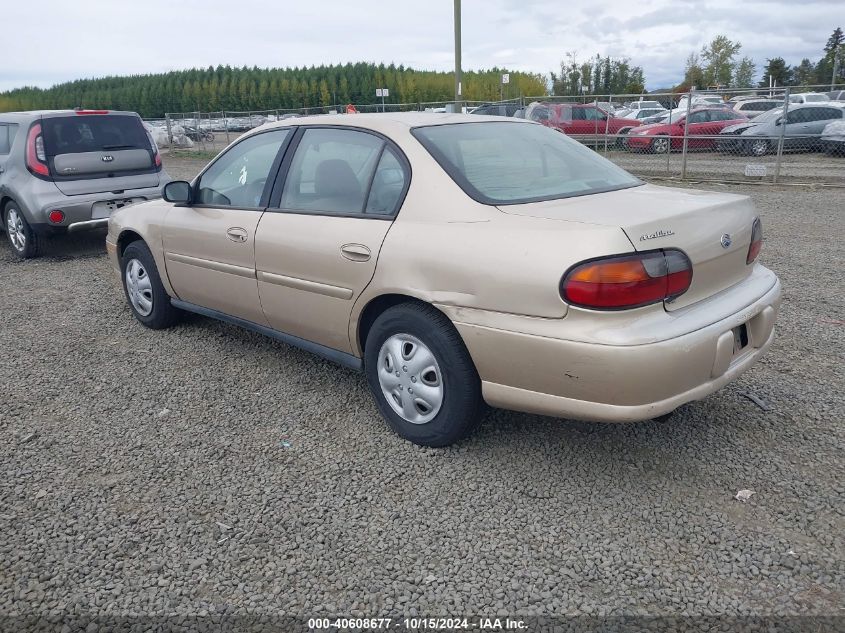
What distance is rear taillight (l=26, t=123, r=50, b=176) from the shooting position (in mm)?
7762

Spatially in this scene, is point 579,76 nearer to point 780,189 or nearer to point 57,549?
point 780,189

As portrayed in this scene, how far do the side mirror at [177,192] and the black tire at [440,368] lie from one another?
188 cm

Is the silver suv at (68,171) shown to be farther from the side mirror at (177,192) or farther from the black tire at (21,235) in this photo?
the side mirror at (177,192)

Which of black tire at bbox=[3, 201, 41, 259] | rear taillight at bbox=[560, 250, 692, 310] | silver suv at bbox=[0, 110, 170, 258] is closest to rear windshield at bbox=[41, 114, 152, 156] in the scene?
silver suv at bbox=[0, 110, 170, 258]

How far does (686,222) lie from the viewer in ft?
9.48

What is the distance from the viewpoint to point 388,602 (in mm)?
2408

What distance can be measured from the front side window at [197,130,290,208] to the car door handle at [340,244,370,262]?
2.99ft

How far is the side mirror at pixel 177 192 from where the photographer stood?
14.8ft

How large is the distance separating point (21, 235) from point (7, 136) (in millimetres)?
1239

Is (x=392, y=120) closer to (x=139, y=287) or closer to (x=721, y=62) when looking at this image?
(x=139, y=287)

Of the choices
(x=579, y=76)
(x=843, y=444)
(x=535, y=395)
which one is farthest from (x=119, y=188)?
(x=579, y=76)

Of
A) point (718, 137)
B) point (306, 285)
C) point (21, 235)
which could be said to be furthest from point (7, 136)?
point (718, 137)

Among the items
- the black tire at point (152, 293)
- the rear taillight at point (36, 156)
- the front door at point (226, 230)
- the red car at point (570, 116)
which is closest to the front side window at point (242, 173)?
the front door at point (226, 230)

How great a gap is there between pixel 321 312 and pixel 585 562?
6.01ft
